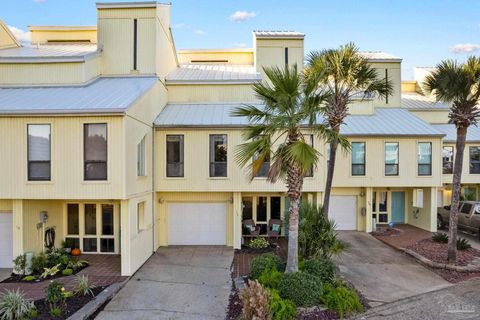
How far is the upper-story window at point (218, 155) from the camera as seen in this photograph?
51.3 feet

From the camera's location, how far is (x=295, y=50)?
21.1 metres

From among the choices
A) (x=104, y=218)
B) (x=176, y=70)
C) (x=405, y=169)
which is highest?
(x=176, y=70)

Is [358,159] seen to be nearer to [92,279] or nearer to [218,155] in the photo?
[218,155]

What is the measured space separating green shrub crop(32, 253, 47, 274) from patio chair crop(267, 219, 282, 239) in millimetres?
9636

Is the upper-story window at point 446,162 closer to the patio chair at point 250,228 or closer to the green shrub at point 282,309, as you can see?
the patio chair at point 250,228

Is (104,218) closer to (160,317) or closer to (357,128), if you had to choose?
(160,317)

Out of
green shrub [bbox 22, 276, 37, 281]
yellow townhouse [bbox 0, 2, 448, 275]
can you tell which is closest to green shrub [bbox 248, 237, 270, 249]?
yellow townhouse [bbox 0, 2, 448, 275]

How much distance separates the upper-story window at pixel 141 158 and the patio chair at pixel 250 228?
18.5 feet

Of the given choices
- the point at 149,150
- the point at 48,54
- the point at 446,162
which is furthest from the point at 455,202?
the point at 48,54

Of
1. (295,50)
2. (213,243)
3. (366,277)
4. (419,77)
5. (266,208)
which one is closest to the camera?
(366,277)

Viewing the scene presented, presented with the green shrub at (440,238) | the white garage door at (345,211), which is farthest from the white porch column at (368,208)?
the green shrub at (440,238)

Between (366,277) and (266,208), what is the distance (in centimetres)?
674

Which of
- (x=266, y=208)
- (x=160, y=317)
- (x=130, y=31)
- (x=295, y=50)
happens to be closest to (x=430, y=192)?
(x=266, y=208)

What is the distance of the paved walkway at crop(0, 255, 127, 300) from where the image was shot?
422 inches
